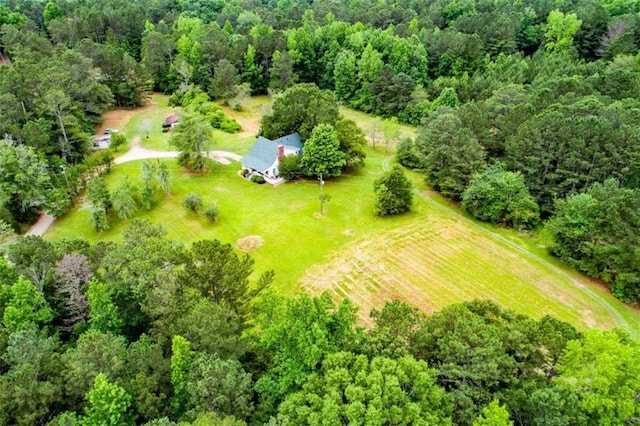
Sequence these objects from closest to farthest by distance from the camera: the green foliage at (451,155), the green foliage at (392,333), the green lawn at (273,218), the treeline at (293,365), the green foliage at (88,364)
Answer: the treeline at (293,365) → the green foliage at (88,364) → the green foliage at (392,333) → the green lawn at (273,218) → the green foliage at (451,155)

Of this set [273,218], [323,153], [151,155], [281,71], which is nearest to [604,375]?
[273,218]

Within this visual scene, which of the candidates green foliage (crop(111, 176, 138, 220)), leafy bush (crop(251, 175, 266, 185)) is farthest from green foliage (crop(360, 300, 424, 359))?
leafy bush (crop(251, 175, 266, 185))

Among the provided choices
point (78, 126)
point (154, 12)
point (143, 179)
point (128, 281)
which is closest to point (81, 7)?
point (154, 12)

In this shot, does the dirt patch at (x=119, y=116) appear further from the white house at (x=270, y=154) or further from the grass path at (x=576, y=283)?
the grass path at (x=576, y=283)

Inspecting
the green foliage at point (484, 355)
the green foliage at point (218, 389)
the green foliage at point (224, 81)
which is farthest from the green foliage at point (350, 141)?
the green foliage at point (218, 389)

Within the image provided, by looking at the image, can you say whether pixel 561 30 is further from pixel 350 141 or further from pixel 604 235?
pixel 604 235
